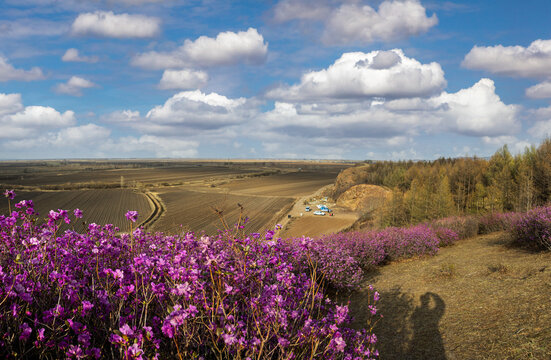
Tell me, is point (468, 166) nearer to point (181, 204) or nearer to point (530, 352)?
point (530, 352)

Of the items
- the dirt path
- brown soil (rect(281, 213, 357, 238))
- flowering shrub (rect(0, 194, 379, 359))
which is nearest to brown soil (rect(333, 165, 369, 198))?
brown soil (rect(281, 213, 357, 238))

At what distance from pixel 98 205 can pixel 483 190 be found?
202ft

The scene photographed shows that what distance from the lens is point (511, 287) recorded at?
24.0ft

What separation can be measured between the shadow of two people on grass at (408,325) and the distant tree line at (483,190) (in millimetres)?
23914

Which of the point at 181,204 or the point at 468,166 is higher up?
the point at 468,166

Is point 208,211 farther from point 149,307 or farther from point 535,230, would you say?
point 149,307

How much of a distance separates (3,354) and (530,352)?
6679 millimetres

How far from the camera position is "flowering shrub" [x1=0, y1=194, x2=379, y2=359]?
2.52 m

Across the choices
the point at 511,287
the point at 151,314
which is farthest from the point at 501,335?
the point at 151,314

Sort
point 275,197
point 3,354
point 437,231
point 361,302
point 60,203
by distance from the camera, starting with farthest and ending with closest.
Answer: point 275,197
point 60,203
point 437,231
point 361,302
point 3,354

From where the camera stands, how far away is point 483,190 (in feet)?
112

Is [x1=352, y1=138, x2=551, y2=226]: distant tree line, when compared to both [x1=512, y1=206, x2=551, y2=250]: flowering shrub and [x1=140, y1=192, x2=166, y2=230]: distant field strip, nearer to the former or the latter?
[x1=512, y1=206, x2=551, y2=250]: flowering shrub

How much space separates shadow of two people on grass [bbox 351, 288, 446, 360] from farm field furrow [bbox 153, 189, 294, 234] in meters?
26.5

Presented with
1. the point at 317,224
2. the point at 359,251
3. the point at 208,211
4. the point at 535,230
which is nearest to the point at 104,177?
the point at 208,211
